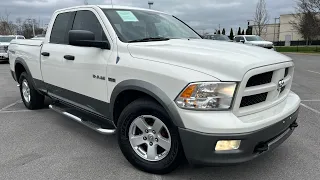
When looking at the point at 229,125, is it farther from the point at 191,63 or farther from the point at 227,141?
the point at 191,63

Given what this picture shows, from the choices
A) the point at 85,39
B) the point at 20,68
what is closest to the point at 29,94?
the point at 20,68

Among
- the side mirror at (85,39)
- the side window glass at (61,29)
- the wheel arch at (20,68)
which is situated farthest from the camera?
the wheel arch at (20,68)

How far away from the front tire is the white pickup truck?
0.01 m

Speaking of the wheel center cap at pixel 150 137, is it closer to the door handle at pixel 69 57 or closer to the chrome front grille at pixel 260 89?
the chrome front grille at pixel 260 89

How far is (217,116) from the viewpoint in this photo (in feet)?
9.08

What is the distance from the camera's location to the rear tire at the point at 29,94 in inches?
234

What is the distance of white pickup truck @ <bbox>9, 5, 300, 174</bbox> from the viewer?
110 inches

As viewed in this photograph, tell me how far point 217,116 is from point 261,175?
1108 millimetres

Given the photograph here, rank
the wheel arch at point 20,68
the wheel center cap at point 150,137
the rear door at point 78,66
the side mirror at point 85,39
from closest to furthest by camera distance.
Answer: the wheel center cap at point 150,137, the side mirror at point 85,39, the rear door at point 78,66, the wheel arch at point 20,68

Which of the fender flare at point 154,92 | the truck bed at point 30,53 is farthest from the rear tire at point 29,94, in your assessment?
the fender flare at point 154,92

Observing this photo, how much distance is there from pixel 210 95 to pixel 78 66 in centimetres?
208

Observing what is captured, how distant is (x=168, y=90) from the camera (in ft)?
9.71

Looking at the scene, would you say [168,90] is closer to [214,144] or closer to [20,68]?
[214,144]

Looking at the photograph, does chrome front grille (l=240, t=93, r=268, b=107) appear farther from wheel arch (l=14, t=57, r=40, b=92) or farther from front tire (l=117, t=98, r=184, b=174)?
wheel arch (l=14, t=57, r=40, b=92)
